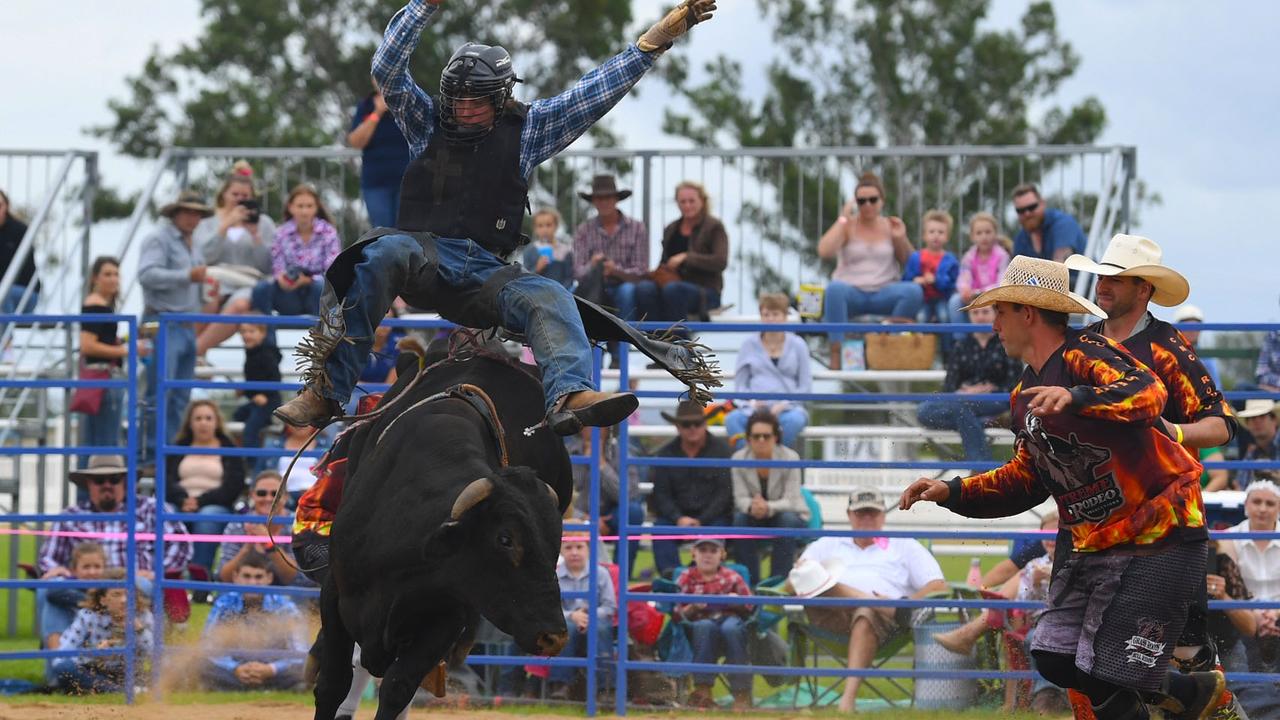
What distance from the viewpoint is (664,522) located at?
9.85 metres

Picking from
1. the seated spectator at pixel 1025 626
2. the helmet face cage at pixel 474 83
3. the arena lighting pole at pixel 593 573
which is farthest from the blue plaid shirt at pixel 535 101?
the seated spectator at pixel 1025 626

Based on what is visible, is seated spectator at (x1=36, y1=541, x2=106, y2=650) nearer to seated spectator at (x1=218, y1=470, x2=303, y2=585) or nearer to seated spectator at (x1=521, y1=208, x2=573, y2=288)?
seated spectator at (x1=218, y1=470, x2=303, y2=585)

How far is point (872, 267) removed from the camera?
12891 millimetres

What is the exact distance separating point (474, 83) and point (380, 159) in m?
6.03

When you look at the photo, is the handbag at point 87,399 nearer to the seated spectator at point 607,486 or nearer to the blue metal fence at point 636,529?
the blue metal fence at point 636,529

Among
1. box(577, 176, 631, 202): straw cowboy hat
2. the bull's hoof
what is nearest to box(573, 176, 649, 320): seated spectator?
box(577, 176, 631, 202): straw cowboy hat

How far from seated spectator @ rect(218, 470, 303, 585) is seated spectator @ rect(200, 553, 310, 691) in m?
0.05

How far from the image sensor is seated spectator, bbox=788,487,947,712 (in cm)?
952

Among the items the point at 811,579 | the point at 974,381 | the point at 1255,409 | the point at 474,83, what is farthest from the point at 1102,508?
the point at 1255,409

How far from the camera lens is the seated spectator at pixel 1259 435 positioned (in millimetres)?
10758

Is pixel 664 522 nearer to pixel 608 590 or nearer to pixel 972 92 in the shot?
pixel 608 590

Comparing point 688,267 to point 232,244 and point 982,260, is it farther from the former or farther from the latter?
point 232,244

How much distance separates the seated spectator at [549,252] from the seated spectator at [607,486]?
2.63m

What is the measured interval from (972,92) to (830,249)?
708 inches
